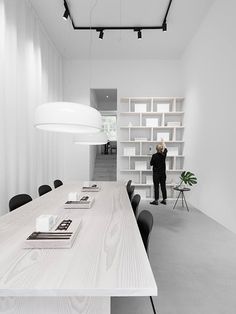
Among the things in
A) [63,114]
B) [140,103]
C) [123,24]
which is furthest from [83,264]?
[140,103]

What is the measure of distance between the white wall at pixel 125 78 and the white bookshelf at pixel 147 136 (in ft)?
1.19

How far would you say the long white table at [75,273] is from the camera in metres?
0.99

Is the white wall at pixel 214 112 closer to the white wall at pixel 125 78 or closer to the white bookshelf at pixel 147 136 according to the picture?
the white bookshelf at pixel 147 136

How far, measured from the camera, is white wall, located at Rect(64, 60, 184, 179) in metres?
7.02

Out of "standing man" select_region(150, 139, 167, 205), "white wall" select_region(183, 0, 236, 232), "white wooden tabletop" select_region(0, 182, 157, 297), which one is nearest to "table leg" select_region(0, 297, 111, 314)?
"white wooden tabletop" select_region(0, 182, 157, 297)

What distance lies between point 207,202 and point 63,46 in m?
5.52

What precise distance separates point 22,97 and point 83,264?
3.67 meters

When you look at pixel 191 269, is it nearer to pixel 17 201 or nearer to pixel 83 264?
pixel 83 264

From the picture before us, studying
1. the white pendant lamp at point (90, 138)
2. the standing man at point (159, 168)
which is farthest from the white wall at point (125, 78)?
the white pendant lamp at point (90, 138)

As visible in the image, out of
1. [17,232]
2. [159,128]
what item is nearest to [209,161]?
[159,128]

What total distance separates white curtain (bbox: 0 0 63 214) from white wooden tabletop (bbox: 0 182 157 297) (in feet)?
5.98

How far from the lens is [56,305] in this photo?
3.53 feet

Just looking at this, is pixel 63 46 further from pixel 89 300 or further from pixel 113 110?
pixel 89 300

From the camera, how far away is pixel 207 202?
4.98 m
